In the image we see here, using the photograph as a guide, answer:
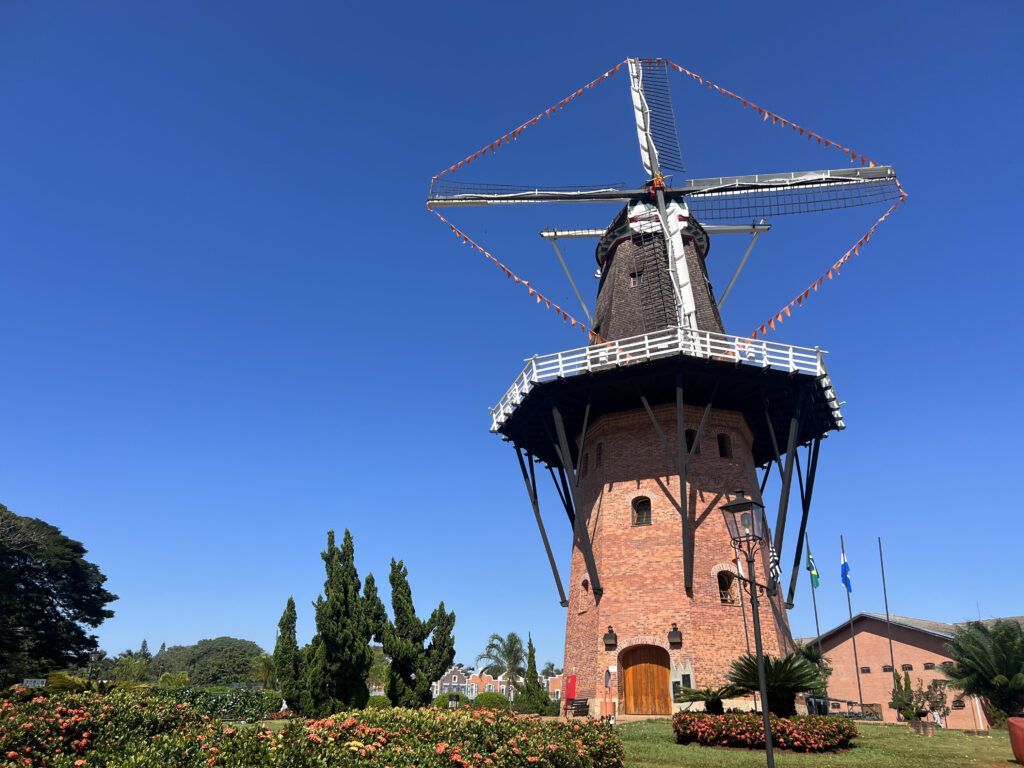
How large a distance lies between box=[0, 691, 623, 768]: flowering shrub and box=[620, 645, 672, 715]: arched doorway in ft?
32.7

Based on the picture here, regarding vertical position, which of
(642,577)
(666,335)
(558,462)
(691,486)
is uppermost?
(666,335)

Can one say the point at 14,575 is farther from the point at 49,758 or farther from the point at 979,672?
the point at 979,672

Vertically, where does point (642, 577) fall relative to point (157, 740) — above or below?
above

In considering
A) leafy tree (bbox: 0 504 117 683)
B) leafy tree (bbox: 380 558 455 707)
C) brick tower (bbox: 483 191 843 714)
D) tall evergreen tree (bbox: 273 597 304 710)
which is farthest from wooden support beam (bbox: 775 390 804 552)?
leafy tree (bbox: 0 504 117 683)

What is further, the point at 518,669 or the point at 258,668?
the point at 258,668

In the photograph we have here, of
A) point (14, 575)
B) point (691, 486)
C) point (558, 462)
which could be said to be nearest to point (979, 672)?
point (691, 486)

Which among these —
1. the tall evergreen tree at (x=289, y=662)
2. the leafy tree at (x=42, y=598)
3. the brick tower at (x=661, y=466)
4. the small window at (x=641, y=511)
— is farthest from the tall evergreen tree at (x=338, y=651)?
the leafy tree at (x=42, y=598)

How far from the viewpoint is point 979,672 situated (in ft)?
96.7

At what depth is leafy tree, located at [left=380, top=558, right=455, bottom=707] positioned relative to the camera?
21312 millimetres

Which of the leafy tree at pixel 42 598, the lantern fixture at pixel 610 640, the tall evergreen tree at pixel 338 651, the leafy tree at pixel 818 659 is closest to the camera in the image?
the tall evergreen tree at pixel 338 651

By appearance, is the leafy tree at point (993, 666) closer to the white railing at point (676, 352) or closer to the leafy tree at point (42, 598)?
the white railing at point (676, 352)

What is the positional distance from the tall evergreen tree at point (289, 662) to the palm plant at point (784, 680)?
12250 mm

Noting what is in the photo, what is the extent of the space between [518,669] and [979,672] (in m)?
43.6

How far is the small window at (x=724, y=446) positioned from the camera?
23750 mm
